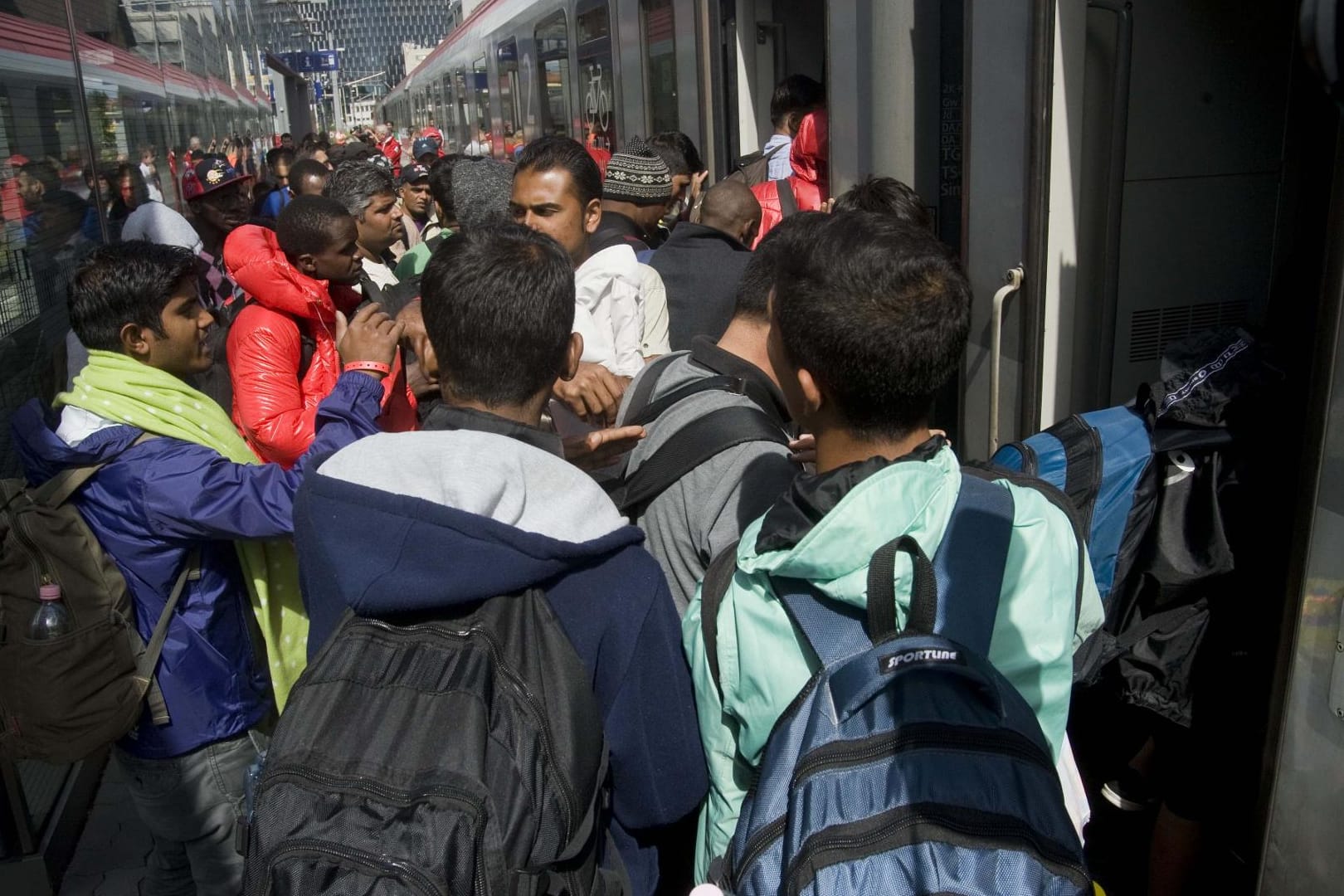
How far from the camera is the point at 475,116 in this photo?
52.9 ft

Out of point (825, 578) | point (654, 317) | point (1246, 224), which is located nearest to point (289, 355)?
point (654, 317)

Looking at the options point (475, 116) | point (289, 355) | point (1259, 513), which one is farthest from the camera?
point (475, 116)

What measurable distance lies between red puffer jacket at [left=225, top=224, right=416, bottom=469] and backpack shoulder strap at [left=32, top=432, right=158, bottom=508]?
0.47m

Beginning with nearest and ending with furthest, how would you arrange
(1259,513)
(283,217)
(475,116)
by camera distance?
(1259,513), (283,217), (475,116)

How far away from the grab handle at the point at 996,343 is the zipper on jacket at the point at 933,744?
1.97 metres

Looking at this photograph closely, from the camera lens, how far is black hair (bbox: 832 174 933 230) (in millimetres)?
3078

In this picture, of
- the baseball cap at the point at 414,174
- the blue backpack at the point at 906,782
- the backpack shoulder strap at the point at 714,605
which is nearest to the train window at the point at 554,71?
the baseball cap at the point at 414,174

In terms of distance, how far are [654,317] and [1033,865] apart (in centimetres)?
214

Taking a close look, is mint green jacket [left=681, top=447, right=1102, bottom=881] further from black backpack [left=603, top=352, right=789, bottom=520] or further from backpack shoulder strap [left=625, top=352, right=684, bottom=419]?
backpack shoulder strap [left=625, top=352, right=684, bottom=419]

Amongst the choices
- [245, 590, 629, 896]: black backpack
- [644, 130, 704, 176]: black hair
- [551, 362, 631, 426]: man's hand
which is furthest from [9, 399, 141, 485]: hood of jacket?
[644, 130, 704, 176]: black hair

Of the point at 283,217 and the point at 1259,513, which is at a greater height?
the point at 283,217

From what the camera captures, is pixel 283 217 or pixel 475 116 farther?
pixel 475 116

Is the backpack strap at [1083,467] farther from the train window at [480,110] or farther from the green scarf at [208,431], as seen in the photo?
the train window at [480,110]

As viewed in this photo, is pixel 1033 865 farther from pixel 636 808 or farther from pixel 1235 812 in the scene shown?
pixel 1235 812
